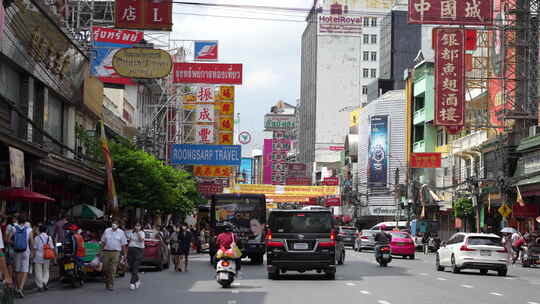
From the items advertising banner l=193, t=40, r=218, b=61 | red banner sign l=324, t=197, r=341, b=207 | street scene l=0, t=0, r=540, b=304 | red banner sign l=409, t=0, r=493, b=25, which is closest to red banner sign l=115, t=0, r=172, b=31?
street scene l=0, t=0, r=540, b=304

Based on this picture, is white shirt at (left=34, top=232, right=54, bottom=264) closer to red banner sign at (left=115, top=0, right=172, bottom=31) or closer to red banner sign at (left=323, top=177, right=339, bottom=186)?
red banner sign at (left=115, top=0, right=172, bottom=31)

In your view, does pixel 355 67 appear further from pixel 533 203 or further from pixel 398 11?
pixel 533 203

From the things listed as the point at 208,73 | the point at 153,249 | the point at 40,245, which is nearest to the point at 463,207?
the point at 208,73

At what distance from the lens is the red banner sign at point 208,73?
52.6 meters

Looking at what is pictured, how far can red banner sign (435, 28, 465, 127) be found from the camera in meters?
48.8

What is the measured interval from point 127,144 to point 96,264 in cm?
2193

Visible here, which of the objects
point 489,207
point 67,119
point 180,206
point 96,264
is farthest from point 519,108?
point 96,264

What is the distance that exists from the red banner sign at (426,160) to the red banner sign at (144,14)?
43.3 metres

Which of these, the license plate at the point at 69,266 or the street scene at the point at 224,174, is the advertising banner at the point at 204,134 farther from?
the license plate at the point at 69,266

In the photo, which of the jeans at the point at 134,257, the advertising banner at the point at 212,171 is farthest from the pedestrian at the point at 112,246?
the advertising banner at the point at 212,171

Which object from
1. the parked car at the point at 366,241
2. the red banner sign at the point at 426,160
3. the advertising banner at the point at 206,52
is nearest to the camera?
the parked car at the point at 366,241

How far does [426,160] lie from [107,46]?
1182 inches

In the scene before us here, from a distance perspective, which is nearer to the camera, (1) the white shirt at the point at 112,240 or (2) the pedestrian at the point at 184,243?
(1) the white shirt at the point at 112,240

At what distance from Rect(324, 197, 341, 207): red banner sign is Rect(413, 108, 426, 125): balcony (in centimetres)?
3198
